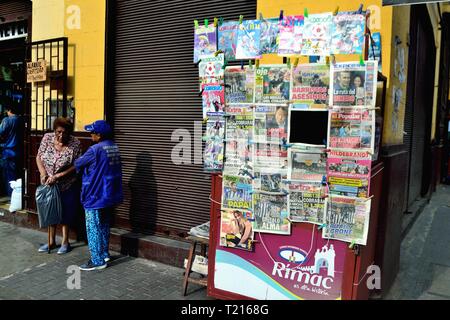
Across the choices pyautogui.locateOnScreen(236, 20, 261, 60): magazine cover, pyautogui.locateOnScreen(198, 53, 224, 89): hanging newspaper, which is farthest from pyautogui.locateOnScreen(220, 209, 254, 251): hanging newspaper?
pyautogui.locateOnScreen(236, 20, 261, 60): magazine cover

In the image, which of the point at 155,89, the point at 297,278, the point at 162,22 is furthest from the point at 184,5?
the point at 297,278

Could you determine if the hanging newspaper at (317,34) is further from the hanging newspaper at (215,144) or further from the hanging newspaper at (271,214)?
the hanging newspaper at (271,214)

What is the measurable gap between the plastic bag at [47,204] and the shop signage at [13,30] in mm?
3722

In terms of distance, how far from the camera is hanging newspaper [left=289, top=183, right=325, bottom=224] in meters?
3.39

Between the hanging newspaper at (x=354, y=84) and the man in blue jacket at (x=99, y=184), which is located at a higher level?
the hanging newspaper at (x=354, y=84)

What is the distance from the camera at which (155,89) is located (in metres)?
5.66

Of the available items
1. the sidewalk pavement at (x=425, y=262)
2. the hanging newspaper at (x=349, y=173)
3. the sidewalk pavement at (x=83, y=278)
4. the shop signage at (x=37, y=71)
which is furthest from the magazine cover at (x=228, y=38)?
the shop signage at (x=37, y=71)

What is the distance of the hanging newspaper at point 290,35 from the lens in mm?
3324

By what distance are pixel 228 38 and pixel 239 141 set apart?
3.14 ft

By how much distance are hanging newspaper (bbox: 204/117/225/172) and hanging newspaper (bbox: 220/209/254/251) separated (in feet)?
1.47

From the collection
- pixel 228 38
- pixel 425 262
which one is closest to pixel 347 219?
pixel 228 38

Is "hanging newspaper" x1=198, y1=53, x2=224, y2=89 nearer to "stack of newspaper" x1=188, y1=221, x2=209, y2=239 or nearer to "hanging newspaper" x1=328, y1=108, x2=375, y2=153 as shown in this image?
"hanging newspaper" x1=328, y1=108, x2=375, y2=153

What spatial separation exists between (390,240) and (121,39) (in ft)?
15.1
